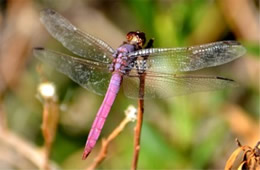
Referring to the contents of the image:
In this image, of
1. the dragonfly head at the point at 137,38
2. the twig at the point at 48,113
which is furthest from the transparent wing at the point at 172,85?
the twig at the point at 48,113

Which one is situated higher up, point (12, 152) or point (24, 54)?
point (24, 54)

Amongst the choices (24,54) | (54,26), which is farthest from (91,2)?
(54,26)

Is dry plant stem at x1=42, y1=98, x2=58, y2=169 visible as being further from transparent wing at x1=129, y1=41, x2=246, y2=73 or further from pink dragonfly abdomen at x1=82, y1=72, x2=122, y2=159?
transparent wing at x1=129, y1=41, x2=246, y2=73


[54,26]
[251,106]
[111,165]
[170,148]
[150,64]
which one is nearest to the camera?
[150,64]

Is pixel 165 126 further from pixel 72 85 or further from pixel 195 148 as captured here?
pixel 72 85

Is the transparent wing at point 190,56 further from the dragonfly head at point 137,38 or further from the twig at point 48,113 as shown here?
the twig at point 48,113

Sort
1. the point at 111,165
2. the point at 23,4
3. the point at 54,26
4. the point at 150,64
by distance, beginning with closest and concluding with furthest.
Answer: the point at 150,64, the point at 54,26, the point at 111,165, the point at 23,4

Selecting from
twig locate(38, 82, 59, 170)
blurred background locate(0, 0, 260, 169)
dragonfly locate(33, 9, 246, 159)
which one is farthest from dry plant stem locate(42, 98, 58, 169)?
blurred background locate(0, 0, 260, 169)

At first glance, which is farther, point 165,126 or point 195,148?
point 165,126
